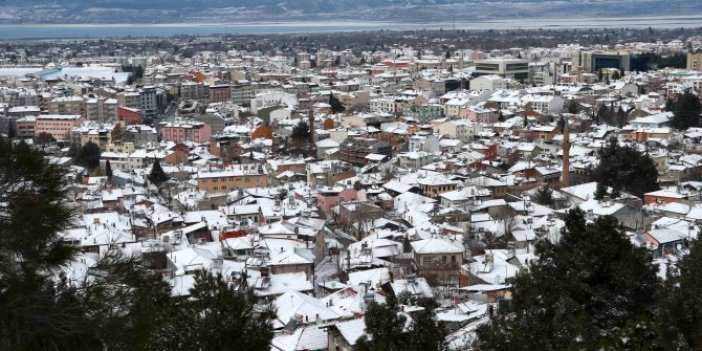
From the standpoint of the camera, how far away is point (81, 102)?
1029 inches

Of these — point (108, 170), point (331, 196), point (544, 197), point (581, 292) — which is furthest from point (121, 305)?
point (108, 170)

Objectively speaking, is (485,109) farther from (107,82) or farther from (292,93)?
(107,82)

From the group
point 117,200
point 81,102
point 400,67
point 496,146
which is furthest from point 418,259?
point 400,67

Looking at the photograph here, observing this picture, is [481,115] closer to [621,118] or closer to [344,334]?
[621,118]

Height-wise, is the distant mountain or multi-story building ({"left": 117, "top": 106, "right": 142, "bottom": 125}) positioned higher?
the distant mountain

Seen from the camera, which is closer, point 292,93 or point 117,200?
point 117,200

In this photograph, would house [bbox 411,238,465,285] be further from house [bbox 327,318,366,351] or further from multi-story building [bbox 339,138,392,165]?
multi-story building [bbox 339,138,392,165]

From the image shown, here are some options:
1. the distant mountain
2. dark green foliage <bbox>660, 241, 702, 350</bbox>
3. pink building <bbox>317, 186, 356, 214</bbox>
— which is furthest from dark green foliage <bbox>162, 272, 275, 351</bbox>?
the distant mountain

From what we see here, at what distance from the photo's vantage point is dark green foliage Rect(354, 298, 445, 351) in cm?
451

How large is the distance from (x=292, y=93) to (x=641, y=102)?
9.93 meters

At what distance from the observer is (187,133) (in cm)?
2094

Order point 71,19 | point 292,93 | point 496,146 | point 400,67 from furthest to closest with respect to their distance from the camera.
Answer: point 71,19
point 400,67
point 292,93
point 496,146

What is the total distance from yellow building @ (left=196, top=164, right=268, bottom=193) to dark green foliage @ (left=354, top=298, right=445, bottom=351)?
10.2 m

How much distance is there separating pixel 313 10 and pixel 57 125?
80.4 m
